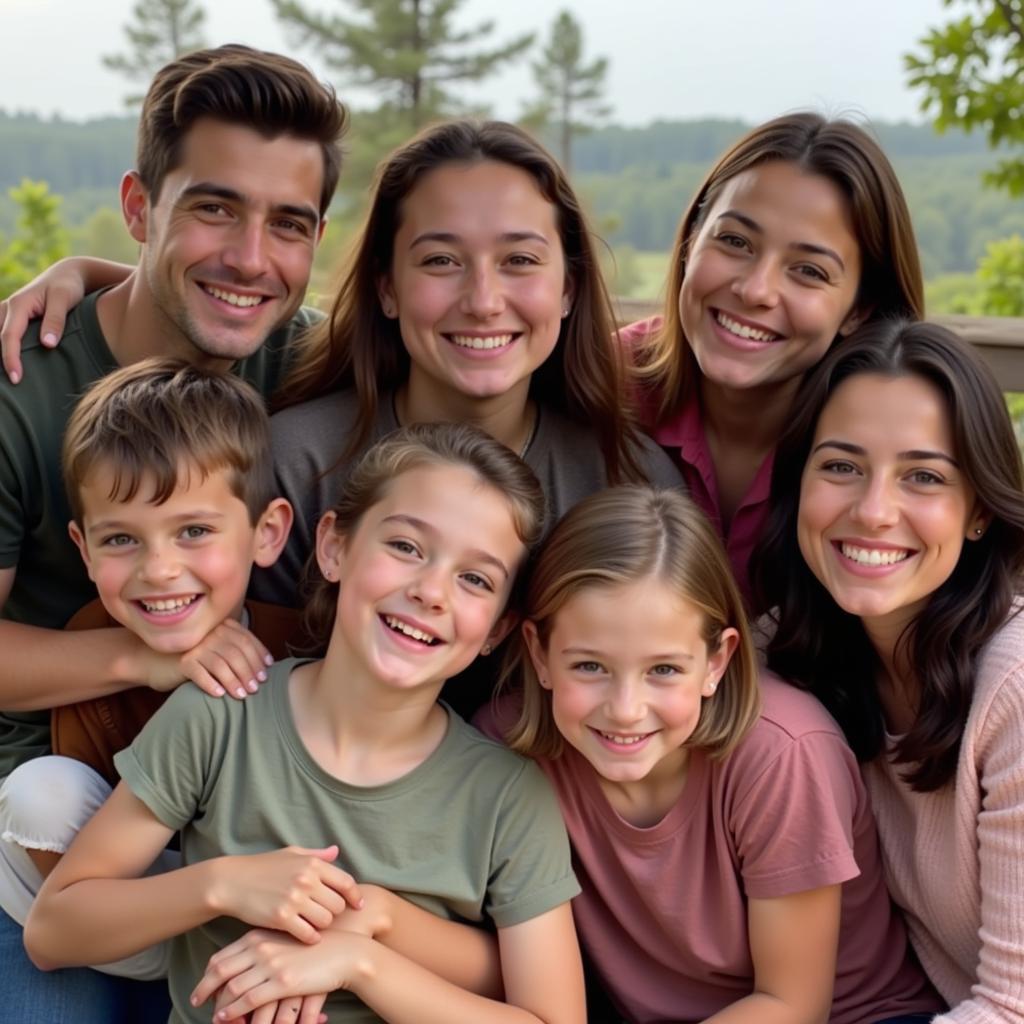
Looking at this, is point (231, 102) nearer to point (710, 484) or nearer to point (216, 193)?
point (216, 193)

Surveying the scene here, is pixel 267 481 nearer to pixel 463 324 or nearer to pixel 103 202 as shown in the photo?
pixel 463 324

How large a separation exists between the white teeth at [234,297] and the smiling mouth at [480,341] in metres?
0.42

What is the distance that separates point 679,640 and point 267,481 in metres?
0.78

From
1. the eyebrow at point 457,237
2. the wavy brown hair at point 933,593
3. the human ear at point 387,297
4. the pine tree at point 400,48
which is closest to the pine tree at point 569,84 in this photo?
the pine tree at point 400,48

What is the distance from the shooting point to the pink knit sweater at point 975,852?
6.06 feet

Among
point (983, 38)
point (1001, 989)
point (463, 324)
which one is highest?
point (983, 38)

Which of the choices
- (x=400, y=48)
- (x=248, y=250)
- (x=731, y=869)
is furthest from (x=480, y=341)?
(x=400, y=48)

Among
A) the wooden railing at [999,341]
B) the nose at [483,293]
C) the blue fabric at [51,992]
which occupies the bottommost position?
the blue fabric at [51,992]

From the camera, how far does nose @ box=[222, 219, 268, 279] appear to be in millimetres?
2369

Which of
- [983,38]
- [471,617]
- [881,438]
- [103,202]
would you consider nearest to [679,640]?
[471,617]

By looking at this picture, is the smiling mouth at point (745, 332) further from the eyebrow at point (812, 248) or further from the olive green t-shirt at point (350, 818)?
the olive green t-shirt at point (350, 818)

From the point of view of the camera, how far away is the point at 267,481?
2.20 metres

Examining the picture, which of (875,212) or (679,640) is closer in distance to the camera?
(679,640)

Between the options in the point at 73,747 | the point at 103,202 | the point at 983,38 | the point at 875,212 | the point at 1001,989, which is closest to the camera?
the point at 1001,989
